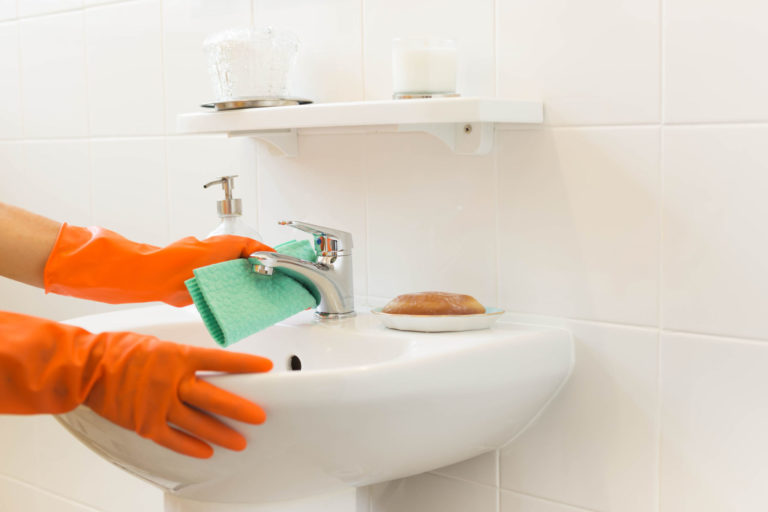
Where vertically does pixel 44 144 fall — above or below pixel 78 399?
above

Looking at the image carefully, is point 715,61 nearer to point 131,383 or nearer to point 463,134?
point 463,134

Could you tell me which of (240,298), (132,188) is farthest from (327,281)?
(132,188)

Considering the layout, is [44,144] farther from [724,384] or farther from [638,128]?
[724,384]

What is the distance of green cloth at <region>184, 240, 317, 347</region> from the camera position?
1012mm

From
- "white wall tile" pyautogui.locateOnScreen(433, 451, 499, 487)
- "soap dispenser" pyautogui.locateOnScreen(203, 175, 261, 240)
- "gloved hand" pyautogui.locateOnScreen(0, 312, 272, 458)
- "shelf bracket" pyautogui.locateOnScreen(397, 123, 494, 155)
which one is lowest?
"white wall tile" pyautogui.locateOnScreen(433, 451, 499, 487)

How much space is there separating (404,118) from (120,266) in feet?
1.43

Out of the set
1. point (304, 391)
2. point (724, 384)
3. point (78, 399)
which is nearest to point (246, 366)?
point (304, 391)

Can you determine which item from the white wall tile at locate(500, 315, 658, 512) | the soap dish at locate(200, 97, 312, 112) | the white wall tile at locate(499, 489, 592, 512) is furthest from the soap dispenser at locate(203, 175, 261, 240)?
the white wall tile at locate(499, 489, 592, 512)

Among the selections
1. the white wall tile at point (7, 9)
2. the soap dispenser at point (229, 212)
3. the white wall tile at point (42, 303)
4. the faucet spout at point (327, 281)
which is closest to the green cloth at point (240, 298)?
the faucet spout at point (327, 281)

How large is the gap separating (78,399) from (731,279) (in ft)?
2.33

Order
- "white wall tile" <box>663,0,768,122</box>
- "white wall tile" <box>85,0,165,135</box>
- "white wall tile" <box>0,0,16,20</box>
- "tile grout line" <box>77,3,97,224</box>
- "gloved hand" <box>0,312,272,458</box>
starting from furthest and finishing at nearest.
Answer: "white wall tile" <box>0,0,16,20</box> < "tile grout line" <box>77,3,97,224</box> < "white wall tile" <box>85,0,165,135</box> < "white wall tile" <box>663,0,768,122</box> < "gloved hand" <box>0,312,272,458</box>

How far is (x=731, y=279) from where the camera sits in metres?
0.94

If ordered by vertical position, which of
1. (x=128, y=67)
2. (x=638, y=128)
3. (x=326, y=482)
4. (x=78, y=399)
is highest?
(x=128, y=67)

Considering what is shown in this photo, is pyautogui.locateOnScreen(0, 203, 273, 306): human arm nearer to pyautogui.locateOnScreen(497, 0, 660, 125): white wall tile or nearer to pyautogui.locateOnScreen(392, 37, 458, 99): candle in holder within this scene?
pyautogui.locateOnScreen(392, 37, 458, 99): candle in holder
